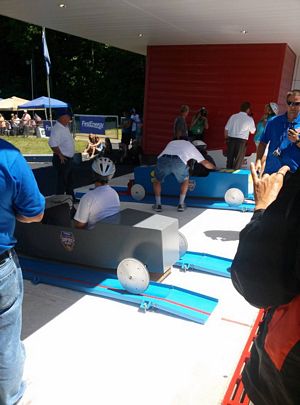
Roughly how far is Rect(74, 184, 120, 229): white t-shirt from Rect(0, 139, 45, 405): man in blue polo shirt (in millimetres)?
1860

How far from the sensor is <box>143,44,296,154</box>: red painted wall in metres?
10.3

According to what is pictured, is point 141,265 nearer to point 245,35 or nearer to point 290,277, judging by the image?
point 290,277

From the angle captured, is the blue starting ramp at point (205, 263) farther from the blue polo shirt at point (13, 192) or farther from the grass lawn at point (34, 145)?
the grass lawn at point (34, 145)

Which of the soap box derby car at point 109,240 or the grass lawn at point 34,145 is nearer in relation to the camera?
the soap box derby car at point 109,240

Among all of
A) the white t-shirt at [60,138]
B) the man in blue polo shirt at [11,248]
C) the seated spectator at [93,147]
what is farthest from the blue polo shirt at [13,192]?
the seated spectator at [93,147]

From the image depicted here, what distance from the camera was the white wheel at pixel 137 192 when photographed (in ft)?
25.5

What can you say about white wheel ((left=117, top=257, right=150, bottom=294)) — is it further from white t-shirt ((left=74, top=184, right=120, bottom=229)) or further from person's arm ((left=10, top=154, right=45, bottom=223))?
person's arm ((left=10, top=154, right=45, bottom=223))

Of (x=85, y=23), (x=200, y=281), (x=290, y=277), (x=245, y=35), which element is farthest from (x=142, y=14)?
(x=290, y=277)

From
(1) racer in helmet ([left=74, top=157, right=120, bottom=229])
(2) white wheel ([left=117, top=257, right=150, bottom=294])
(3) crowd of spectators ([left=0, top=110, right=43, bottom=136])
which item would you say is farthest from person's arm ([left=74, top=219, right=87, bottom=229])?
(3) crowd of spectators ([left=0, top=110, right=43, bottom=136])

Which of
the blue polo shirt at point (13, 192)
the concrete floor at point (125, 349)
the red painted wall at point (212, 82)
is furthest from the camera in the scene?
the red painted wall at point (212, 82)

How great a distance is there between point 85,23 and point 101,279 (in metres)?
7.15

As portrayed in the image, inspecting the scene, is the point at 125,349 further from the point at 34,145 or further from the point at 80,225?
the point at 34,145

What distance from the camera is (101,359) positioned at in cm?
294

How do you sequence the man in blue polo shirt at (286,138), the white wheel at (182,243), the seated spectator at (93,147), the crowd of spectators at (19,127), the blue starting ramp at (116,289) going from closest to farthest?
the blue starting ramp at (116,289), the man in blue polo shirt at (286,138), the white wheel at (182,243), the seated spectator at (93,147), the crowd of spectators at (19,127)
